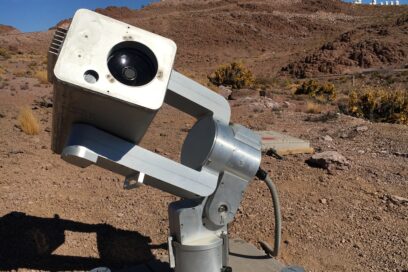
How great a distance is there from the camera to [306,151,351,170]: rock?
5424mm

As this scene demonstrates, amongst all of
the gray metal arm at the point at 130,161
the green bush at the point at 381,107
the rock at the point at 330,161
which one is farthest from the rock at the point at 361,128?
the gray metal arm at the point at 130,161

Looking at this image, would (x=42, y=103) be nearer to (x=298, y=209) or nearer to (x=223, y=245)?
(x=298, y=209)

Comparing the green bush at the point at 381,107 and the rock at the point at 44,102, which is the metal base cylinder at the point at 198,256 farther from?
the green bush at the point at 381,107

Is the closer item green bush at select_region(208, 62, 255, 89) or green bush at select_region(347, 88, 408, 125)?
green bush at select_region(347, 88, 408, 125)

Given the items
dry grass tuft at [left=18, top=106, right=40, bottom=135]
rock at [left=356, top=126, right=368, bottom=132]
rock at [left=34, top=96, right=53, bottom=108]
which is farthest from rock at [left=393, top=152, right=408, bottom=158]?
rock at [left=34, top=96, right=53, bottom=108]

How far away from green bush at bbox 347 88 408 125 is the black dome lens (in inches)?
368

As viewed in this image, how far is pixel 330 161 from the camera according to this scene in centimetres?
545

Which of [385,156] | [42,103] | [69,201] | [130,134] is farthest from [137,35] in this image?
[42,103]

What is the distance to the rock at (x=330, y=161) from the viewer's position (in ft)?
17.8

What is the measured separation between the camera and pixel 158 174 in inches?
75.3

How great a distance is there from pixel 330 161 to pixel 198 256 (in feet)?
12.0

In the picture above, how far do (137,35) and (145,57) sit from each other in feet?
0.29

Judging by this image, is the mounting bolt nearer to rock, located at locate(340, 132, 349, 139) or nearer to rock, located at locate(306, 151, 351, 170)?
rock, located at locate(306, 151, 351, 170)

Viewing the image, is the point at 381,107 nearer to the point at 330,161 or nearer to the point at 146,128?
the point at 330,161
